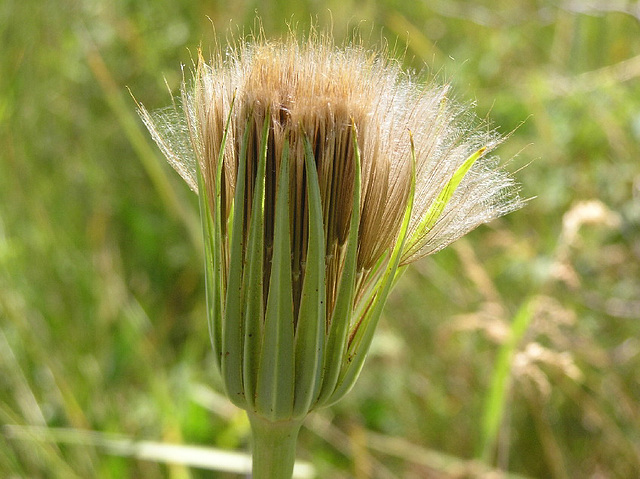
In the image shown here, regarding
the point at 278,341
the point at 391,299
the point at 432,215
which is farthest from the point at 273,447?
the point at 391,299

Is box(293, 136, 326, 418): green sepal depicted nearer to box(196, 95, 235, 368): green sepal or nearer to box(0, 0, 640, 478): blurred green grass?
box(196, 95, 235, 368): green sepal

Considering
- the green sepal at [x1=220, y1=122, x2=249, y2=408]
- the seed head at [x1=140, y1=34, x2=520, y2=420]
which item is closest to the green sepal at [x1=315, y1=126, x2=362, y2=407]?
the seed head at [x1=140, y1=34, x2=520, y2=420]

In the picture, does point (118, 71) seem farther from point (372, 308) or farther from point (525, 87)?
point (372, 308)

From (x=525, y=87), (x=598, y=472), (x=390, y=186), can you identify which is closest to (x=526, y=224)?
(x=525, y=87)

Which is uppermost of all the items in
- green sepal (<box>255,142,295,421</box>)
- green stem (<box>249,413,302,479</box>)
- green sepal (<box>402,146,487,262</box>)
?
green sepal (<box>402,146,487,262</box>)

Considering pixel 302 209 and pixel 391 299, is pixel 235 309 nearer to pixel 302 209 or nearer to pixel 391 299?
pixel 302 209

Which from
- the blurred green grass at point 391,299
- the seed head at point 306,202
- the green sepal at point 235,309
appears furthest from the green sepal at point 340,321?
the blurred green grass at point 391,299

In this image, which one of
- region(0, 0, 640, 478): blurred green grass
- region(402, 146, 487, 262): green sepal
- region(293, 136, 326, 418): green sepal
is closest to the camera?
region(293, 136, 326, 418): green sepal

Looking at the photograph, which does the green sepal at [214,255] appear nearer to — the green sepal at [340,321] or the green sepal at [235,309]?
the green sepal at [235,309]
